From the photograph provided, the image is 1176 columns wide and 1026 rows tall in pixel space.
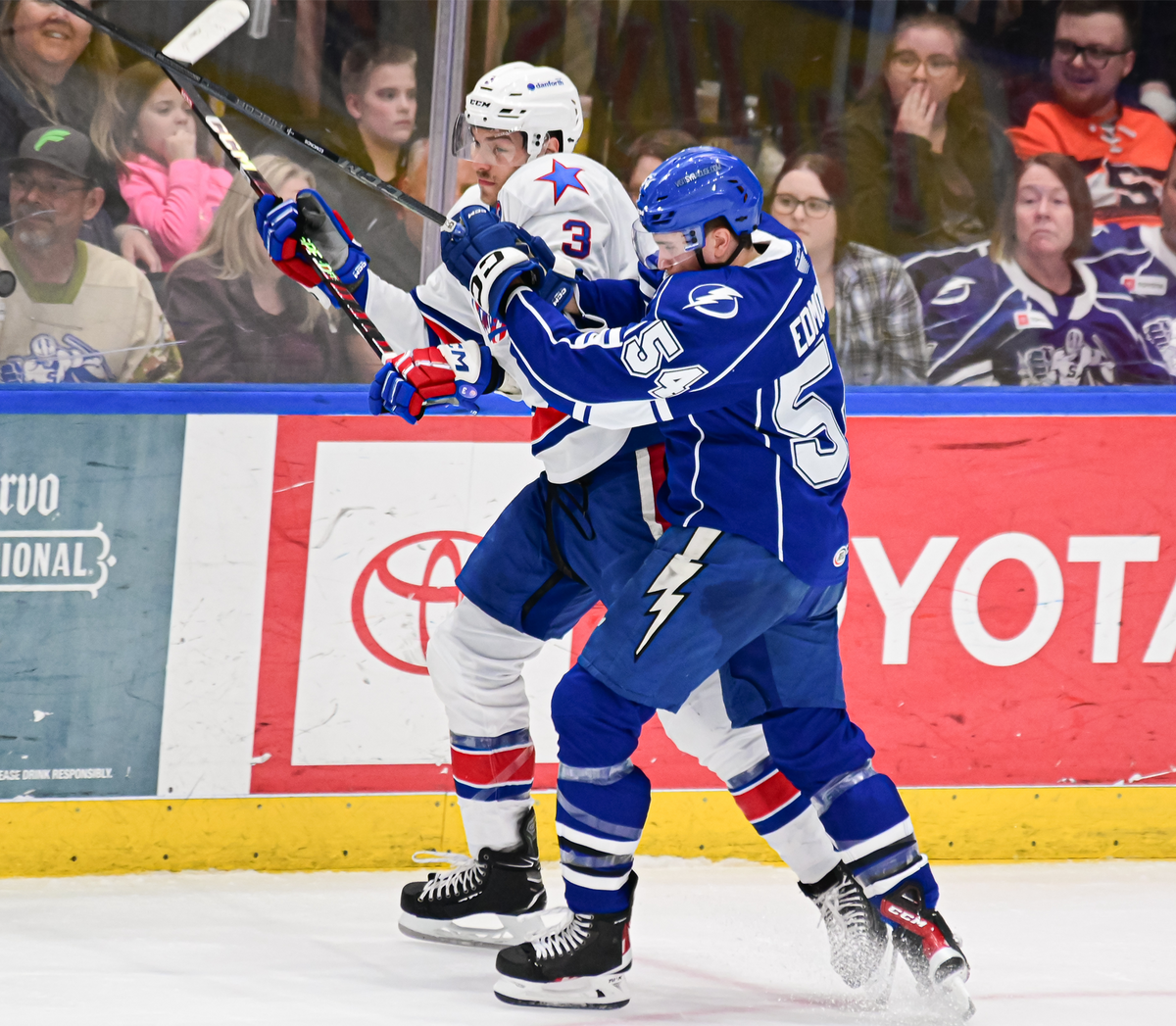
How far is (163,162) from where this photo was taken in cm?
352

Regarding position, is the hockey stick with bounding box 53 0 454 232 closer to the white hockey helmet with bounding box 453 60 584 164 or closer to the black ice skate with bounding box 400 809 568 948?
the white hockey helmet with bounding box 453 60 584 164

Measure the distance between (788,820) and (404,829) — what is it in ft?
3.27

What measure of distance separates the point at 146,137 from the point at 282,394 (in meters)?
0.70

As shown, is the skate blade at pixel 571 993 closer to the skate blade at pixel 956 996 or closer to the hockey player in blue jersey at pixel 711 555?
the hockey player in blue jersey at pixel 711 555

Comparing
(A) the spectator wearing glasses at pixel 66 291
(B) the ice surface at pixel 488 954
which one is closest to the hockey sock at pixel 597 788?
(B) the ice surface at pixel 488 954

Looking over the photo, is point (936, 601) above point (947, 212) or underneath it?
underneath

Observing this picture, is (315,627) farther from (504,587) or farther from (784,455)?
(784,455)

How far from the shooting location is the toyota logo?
11.0 ft

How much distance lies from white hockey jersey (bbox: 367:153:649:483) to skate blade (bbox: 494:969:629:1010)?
0.84 meters

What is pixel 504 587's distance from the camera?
287 centimetres

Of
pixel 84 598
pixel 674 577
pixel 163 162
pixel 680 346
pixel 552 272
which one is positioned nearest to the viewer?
pixel 680 346

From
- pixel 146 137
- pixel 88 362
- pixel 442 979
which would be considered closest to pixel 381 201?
pixel 146 137

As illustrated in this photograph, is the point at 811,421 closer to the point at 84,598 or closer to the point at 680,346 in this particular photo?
the point at 680,346

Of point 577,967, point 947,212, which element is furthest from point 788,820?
point 947,212
